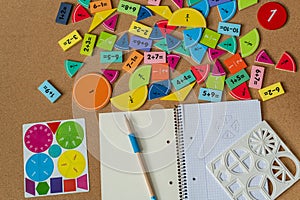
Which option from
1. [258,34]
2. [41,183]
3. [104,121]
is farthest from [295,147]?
[41,183]

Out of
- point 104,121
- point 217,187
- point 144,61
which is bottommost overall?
point 217,187

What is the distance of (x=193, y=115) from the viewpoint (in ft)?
2.31

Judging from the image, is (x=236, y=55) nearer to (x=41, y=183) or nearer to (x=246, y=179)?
(x=246, y=179)

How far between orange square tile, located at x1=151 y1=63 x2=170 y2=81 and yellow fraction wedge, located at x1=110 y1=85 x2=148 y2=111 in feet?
0.09

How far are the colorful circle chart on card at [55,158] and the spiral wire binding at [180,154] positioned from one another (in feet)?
0.54

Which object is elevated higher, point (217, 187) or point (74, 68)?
point (74, 68)

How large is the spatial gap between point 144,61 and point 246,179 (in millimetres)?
277

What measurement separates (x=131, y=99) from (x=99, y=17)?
171 mm

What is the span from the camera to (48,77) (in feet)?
2.41

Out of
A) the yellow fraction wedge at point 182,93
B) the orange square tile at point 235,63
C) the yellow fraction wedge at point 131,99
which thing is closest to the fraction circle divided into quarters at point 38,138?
the yellow fraction wedge at point 131,99

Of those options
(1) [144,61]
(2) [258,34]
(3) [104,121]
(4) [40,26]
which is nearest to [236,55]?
(2) [258,34]

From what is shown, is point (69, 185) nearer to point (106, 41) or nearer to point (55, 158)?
point (55, 158)

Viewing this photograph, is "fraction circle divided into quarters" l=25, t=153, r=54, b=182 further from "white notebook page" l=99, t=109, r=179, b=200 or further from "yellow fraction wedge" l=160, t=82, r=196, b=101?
"yellow fraction wedge" l=160, t=82, r=196, b=101

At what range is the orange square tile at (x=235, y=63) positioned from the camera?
72 cm
